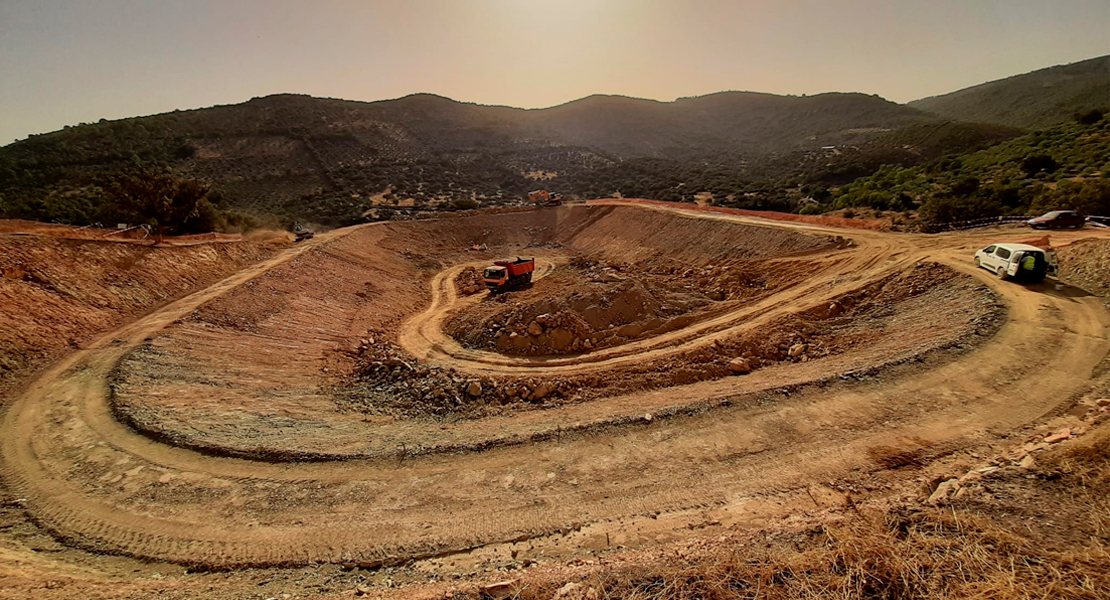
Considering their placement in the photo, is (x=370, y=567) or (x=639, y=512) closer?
(x=370, y=567)

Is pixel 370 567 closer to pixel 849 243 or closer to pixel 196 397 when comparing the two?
pixel 196 397

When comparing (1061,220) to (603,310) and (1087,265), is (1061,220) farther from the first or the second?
(603,310)

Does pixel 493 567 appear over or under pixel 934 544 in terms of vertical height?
under

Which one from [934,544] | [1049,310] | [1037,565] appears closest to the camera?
[1037,565]

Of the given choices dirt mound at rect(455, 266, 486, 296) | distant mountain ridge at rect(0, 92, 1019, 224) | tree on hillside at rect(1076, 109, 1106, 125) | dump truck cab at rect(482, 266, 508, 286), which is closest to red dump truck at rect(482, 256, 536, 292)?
dump truck cab at rect(482, 266, 508, 286)

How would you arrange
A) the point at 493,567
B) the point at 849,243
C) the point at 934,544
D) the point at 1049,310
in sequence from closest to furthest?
1. the point at 934,544
2. the point at 493,567
3. the point at 1049,310
4. the point at 849,243

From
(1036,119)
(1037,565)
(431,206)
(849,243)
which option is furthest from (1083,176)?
(1036,119)
